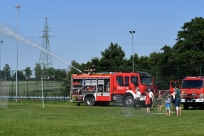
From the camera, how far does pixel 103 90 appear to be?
47219 millimetres

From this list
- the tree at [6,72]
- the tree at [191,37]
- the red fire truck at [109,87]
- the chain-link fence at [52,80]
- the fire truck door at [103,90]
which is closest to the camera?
the red fire truck at [109,87]

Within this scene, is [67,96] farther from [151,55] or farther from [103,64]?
[151,55]

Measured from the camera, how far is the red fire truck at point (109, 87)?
4577 centimetres

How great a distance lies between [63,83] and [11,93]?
7.30 m

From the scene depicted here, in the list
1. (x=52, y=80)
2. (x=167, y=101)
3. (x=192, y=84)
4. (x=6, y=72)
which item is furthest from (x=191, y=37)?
(x=167, y=101)

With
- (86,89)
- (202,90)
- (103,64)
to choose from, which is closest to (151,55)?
(103,64)

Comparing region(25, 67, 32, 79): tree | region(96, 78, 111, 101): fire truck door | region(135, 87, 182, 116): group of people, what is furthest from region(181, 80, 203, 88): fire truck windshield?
region(25, 67, 32, 79): tree

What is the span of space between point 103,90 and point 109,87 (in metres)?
0.69

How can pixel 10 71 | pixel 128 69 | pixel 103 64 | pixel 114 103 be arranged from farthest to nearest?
pixel 103 64 → pixel 10 71 → pixel 128 69 → pixel 114 103

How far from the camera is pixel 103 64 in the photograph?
84.6 metres

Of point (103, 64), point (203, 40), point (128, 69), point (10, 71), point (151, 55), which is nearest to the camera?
point (128, 69)

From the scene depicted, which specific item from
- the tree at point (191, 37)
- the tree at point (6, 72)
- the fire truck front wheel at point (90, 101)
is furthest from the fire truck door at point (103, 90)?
the tree at point (191, 37)

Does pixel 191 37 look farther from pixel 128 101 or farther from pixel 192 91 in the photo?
pixel 192 91

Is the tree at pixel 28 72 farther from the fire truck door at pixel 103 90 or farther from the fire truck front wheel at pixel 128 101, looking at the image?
the fire truck front wheel at pixel 128 101
